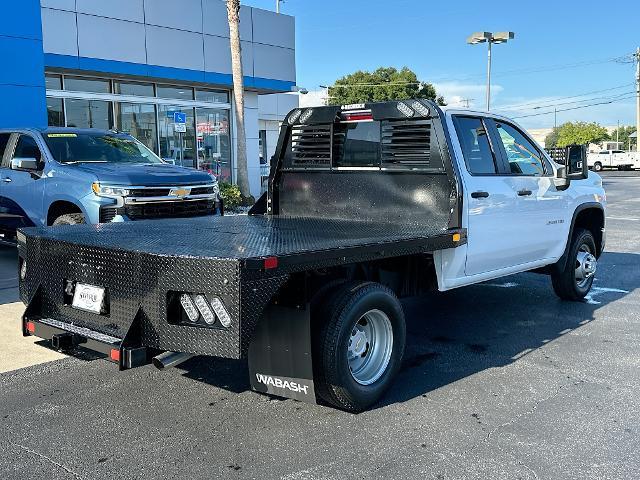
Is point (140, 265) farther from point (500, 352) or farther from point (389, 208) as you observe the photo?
point (500, 352)

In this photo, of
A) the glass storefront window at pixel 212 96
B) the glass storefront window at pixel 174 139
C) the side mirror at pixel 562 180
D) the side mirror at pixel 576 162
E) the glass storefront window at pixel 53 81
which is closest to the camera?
the side mirror at pixel 562 180

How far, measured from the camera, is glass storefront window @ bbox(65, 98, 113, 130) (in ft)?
53.4

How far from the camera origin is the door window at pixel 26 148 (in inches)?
372

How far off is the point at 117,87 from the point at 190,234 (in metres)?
14.0

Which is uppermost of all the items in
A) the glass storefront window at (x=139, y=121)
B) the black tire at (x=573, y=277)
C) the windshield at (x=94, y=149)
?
the glass storefront window at (x=139, y=121)

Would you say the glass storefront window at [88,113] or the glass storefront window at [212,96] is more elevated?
the glass storefront window at [212,96]

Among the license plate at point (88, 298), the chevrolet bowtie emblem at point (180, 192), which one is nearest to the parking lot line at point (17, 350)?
the license plate at point (88, 298)

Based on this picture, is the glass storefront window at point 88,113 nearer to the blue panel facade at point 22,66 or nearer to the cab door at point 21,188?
the blue panel facade at point 22,66

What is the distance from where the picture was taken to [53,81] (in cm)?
1603

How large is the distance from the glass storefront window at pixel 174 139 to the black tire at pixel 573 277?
42.6ft

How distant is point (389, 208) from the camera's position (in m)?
5.66

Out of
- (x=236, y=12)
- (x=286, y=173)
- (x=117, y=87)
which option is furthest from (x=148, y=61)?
(x=286, y=173)

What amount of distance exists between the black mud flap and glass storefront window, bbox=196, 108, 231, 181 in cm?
1633

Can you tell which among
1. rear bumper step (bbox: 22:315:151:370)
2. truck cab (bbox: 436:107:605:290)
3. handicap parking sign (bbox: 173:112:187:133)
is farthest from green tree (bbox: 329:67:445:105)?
rear bumper step (bbox: 22:315:151:370)
